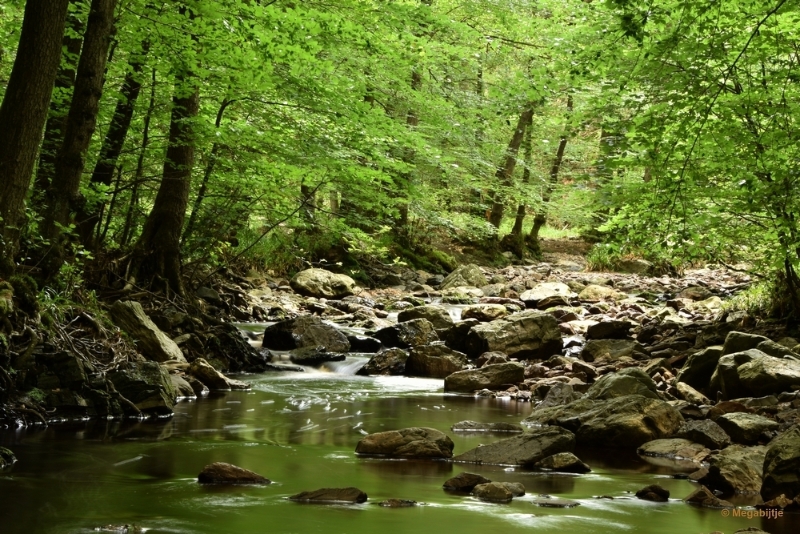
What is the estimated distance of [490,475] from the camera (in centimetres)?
579

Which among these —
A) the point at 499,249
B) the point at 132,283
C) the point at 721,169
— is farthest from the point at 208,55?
the point at 499,249

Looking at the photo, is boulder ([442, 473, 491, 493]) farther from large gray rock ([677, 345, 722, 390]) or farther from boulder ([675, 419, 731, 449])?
large gray rock ([677, 345, 722, 390])

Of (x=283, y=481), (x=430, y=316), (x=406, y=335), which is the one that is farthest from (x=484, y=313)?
(x=283, y=481)

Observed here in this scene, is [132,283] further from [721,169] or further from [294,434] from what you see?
[721,169]

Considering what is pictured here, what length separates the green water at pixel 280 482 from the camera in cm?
430

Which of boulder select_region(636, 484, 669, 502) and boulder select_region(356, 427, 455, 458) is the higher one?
boulder select_region(356, 427, 455, 458)

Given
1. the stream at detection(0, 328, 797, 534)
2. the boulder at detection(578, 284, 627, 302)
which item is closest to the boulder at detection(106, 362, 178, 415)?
the stream at detection(0, 328, 797, 534)

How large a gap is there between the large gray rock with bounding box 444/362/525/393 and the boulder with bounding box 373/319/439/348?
3.16 meters

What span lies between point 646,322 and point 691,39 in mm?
7707

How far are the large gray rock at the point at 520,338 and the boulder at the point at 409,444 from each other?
631 centimetres

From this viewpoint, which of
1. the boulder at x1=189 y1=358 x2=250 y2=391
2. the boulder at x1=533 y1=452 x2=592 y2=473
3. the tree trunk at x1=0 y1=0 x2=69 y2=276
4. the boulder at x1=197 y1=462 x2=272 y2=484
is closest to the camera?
the boulder at x1=197 y1=462 x2=272 y2=484

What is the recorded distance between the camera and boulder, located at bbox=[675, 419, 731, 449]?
6.69 meters

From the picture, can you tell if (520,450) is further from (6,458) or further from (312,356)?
(312,356)

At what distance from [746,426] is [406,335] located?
7989 mm
